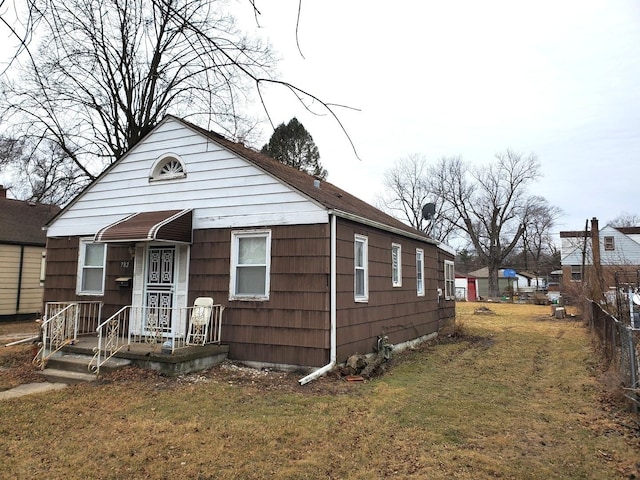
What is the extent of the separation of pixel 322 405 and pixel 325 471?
2.05 meters

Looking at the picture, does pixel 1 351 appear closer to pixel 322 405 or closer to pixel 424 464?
pixel 322 405

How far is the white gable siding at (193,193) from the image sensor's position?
8.59 meters

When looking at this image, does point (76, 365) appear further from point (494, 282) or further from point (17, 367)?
point (494, 282)

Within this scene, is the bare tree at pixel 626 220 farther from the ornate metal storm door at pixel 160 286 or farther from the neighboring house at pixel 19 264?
the neighboring house at pixel 19 264

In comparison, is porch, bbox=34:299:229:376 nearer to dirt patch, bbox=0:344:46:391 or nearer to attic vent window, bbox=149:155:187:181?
dirt patch, bbox=0:344:46:391

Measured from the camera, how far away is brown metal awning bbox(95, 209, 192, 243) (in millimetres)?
8375

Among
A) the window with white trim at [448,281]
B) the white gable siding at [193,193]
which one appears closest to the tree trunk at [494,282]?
the window with white trim at [448,281]

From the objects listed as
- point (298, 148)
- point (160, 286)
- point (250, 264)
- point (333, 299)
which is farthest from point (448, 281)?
point (298, 148)

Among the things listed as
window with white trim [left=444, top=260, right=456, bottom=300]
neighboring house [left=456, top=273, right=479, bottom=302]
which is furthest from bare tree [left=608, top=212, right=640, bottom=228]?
window with white trim [left=444, top=260, right=456, bottom=300]

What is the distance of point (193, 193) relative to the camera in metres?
9.52

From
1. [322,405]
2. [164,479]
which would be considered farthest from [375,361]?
[164,479]

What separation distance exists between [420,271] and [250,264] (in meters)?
6.43

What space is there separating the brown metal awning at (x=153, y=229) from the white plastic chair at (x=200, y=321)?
1.37m

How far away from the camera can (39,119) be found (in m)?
15.9
